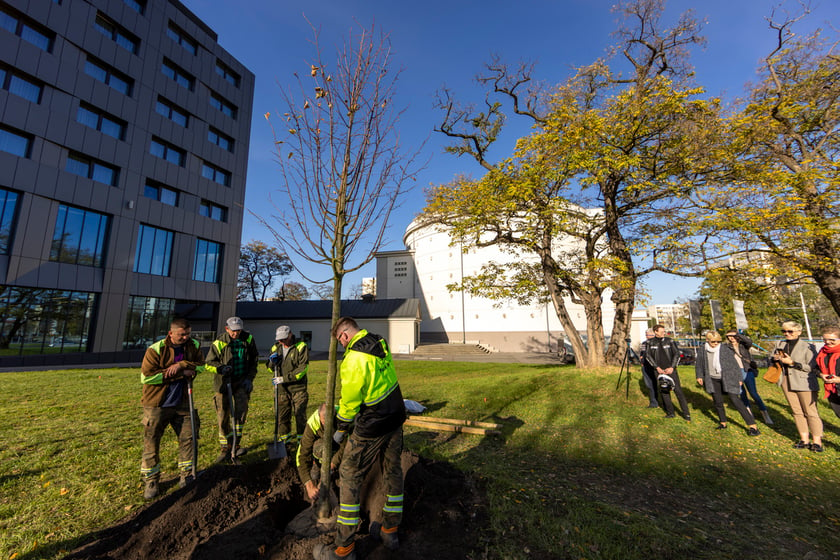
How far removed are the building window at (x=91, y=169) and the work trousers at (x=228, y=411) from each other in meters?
21.8

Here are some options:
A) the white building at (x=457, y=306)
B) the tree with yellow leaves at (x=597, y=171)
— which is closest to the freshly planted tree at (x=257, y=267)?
the white building at (x=457, y=306)

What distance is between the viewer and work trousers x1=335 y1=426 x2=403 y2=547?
2828 millimetres

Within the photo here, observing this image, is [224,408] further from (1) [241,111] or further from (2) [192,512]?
(1) [241,111]

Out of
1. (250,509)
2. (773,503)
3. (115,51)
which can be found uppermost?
(115,51)

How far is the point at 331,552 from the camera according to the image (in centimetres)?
266

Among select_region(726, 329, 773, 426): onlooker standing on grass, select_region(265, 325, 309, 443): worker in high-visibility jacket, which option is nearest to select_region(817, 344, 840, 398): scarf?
select_region(726, 329, 773, 426): onlooker standing on grass

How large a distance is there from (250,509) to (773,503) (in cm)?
585

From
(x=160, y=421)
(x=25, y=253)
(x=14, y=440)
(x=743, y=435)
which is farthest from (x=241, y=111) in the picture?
(x=743, y=435)

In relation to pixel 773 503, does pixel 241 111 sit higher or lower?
higher

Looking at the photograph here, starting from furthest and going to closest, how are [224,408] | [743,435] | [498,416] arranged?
1. [498,416]
2. [743,435]
3. [224,408]

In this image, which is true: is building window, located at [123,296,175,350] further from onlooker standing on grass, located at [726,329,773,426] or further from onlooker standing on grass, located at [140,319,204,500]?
onlooker standing on grass, located at [726,329,773,426]

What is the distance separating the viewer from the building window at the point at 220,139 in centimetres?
2530

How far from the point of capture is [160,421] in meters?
3.98

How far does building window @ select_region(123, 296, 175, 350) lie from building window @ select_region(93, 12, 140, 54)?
15.8 metres
